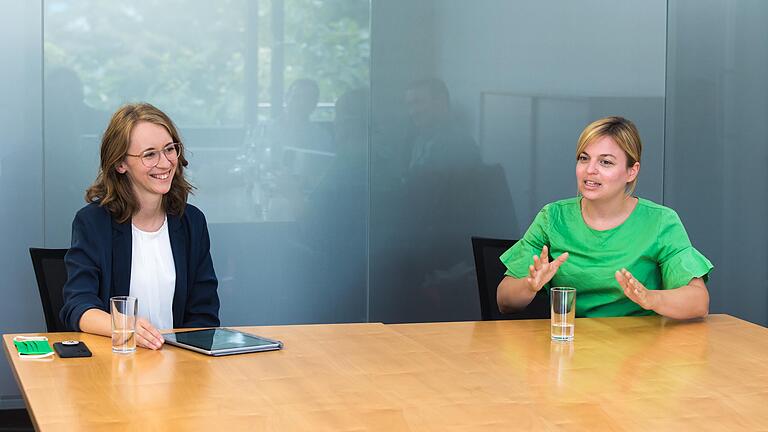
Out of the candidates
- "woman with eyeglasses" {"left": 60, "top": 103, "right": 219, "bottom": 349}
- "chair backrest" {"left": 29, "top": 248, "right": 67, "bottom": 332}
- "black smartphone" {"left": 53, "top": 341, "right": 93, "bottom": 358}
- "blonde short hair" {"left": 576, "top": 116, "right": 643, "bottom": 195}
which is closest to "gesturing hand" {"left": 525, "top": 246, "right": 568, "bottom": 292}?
"blonde short hair" {"left": 576, "top": 116, "right": 643, "bottom": 195}

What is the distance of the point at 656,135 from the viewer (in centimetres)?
545

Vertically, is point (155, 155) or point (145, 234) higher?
point (155, 155)

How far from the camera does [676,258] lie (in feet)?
11.9

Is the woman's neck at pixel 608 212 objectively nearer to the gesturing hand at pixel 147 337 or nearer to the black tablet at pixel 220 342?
the black tablet at pixel 220 342

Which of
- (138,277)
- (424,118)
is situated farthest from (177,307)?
(424,118)

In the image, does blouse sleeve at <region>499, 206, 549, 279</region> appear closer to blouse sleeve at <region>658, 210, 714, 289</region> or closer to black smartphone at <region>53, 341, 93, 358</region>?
blouse sleeve at <region>658, 210, 714, 289</region>

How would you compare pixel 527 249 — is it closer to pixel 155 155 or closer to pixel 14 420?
pixel 155 155

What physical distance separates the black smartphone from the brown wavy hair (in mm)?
670

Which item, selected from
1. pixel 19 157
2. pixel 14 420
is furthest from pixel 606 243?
pixel 14 420

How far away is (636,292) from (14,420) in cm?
280

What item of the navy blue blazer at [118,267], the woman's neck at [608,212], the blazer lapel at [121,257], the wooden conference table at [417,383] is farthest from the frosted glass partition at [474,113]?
the wooden conference table at [417,383]

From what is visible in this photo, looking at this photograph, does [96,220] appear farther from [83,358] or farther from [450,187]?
[450,187]

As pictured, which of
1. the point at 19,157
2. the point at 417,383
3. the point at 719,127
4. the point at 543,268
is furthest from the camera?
the point at 719,127

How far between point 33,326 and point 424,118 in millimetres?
2003
